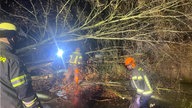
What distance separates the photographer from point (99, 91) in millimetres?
9359

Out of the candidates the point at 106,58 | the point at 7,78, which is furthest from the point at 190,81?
the point at 7,78

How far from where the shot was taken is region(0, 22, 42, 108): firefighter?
245 cm

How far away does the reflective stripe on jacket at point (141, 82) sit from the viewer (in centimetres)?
583

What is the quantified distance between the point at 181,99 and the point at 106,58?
10.8ft

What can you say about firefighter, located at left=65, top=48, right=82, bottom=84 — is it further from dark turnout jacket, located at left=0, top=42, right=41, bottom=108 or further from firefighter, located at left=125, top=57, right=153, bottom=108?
dark turnout jacket, located at left=0, top=42, right=41, bottom=108

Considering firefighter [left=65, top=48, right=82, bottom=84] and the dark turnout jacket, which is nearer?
the dark turnout jacket

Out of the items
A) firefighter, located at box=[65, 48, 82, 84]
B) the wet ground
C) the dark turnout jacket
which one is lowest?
the wet ground

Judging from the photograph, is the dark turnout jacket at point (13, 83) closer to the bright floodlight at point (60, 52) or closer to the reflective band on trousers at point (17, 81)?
the reflective band on trousers at point (17, 81)

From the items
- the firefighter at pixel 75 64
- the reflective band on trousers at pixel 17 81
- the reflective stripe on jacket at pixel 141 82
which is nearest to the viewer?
the reflective band on trousers at pixel 17 81

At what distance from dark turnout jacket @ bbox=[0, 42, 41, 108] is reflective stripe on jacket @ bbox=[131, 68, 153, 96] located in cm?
355

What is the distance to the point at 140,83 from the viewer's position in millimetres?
5895

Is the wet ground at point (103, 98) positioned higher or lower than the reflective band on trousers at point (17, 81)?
lower

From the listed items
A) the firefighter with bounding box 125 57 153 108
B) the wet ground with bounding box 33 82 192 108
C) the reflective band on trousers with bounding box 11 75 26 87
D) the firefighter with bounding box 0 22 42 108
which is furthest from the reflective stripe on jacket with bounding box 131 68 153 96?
the reflective band on trousers with bounding box 11 75 26 87

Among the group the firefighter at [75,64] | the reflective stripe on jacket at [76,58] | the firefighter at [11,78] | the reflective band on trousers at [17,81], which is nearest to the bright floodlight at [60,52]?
the firefighter at [75,64]
